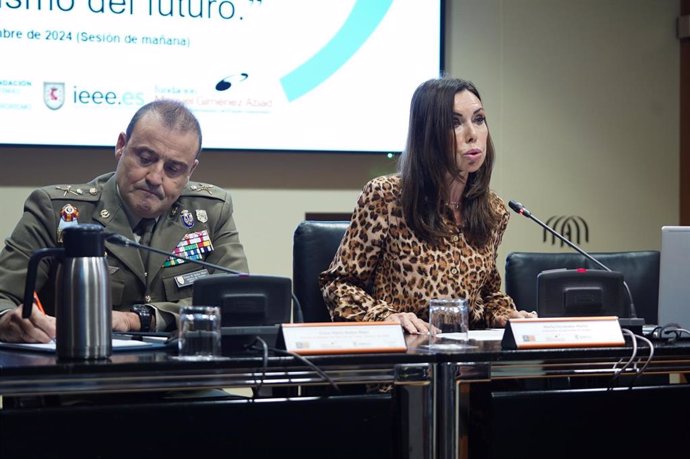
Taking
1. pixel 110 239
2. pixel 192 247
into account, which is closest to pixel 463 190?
pixel 192 247

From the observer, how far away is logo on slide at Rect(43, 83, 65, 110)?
3.57m

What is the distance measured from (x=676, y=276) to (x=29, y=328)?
1.42 meters

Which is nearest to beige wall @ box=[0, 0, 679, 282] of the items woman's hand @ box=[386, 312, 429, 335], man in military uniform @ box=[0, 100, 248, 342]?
man in military uniform @ box=[0, 100, 248, 342]

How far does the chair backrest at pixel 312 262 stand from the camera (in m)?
2.66

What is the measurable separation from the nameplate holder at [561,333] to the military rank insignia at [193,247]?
95 centimetres

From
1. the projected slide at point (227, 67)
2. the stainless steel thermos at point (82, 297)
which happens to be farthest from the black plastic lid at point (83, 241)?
the projected slide at point (227, 67)

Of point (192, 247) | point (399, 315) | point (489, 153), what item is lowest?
point (399, 315)

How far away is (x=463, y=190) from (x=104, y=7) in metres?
1.65

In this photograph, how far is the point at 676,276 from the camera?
2264 mm

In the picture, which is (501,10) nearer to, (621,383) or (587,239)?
(587,239)

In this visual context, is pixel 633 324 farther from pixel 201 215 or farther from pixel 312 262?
pixel 201 215

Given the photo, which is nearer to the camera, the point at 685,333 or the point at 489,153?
the point at 685,333

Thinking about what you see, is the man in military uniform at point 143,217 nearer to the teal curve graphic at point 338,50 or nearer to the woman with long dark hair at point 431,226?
the woman with long dark hair at point 431,226

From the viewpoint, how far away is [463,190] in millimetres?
2705
